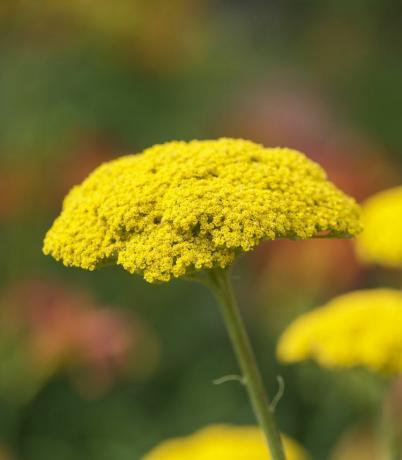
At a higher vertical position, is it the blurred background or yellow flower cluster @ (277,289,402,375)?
the blurred background

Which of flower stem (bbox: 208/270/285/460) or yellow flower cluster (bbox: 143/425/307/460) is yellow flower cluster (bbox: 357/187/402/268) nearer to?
yellow flower cluster (bbox: 143/425/307/460)

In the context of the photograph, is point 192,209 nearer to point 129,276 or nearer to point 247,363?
point 247,363

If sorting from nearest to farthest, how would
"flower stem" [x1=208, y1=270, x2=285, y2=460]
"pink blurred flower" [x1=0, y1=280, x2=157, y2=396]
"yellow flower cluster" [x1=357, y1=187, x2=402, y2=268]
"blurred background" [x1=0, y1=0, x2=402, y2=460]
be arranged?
"flower stem" [x1=208, y1=270, x2=285, y2=460], "yellow flower cluster" [x1=357, y1=187, x2=402, y2=268], "pink blurred flower" [x1=0, y1=280, x2=157, y2=396], "blurred background" [x1=0, y1=0, x2=402, y2=460]

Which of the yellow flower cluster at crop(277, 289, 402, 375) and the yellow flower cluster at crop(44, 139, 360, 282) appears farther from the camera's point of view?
the yellow flower cluster at crop(277, 289, 402, 375)

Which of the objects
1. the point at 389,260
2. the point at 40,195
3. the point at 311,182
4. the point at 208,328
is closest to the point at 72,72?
the point at 40,195

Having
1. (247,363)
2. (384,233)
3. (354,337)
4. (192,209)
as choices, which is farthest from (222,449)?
(192,209)

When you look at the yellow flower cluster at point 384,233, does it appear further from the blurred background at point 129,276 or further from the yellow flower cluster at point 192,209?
the yellow flower cluster at point 192,209

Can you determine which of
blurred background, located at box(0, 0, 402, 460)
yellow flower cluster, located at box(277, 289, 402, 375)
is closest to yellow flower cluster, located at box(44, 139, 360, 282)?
yellow flower cluster, located at box(277, 289, 402, 375)

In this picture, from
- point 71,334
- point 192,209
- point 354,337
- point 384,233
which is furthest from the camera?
point 71,334
